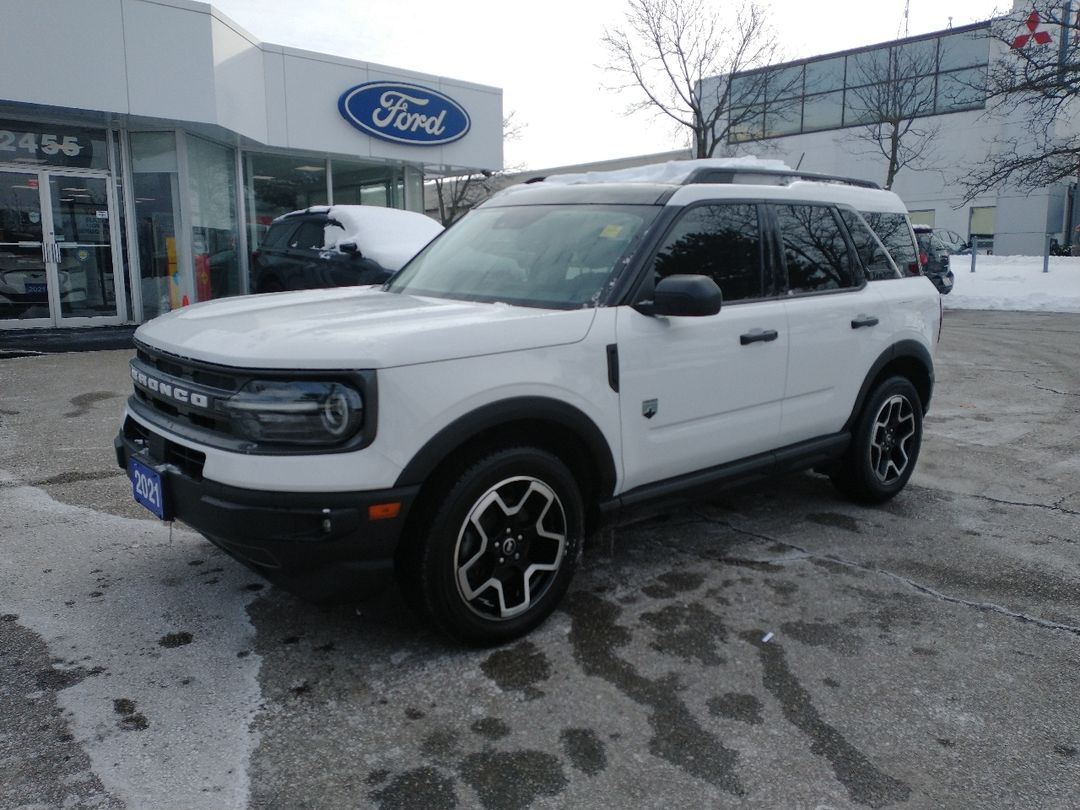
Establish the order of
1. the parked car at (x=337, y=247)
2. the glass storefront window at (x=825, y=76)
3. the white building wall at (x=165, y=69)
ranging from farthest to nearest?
1. the glass storefront window at (x=825, y=76)
2. the white building wall at (x=165, y=69)
3. the parked car at (x=337, y=247)

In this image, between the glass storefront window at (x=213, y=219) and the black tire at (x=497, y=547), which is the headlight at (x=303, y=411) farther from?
the glass storefront window at (x=213, y=219)

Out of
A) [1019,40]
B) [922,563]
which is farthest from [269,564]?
[1019,40]

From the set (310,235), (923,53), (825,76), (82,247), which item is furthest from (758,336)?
(825,76)

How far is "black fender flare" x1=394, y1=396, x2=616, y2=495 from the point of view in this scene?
9.08ft

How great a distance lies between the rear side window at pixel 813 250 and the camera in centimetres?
418

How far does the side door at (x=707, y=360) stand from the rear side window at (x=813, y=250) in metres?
0.20

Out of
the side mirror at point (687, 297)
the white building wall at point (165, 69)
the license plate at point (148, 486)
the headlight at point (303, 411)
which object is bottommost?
the license plate at point (148, 486)

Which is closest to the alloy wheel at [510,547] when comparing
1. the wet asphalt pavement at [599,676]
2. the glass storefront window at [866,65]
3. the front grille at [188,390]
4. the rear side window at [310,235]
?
the wet asphalt pavement at [599,676]

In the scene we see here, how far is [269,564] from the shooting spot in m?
2.76

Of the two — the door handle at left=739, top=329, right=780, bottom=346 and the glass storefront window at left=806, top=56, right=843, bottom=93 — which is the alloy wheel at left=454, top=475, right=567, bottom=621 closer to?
the door handle at left=739, top=329, right=780, bottom=346

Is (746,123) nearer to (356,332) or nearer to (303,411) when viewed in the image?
(356,332)

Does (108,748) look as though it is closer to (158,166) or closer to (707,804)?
(707,804)

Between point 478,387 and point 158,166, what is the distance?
11681mm

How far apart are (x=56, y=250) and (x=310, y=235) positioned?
406 cm
